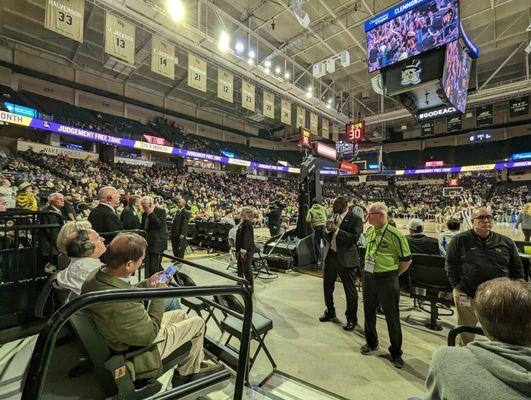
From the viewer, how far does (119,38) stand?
7895mm

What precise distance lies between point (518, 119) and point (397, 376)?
34878 millimetres

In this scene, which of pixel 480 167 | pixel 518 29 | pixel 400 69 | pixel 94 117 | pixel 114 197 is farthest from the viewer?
pixel 480 167

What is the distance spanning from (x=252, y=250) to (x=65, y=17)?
7.77 meters

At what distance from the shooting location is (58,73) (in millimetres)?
19453

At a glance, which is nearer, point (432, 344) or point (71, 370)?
point (71, 370)

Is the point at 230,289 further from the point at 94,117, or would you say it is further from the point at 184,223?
the point at 94,117

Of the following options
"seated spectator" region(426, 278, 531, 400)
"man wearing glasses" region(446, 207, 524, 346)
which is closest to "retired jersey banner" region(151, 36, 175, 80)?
"man wearing glasses" region(446, 207, 524, 346)

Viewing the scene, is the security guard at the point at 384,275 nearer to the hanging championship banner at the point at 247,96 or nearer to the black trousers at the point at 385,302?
the black trousers at the point at 385,302

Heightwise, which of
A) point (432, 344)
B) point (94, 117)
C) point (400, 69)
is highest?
point (94, 117)

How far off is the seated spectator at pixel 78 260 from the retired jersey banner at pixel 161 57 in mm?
8184

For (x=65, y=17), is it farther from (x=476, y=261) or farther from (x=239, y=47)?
(x=476, y=261)

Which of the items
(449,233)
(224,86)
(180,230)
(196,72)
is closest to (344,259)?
(449,233)

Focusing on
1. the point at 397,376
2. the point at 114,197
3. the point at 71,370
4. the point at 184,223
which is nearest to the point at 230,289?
the point at 71,370

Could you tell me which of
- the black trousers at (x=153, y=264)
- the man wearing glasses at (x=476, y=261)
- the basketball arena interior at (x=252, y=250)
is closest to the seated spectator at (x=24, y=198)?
the basketball arena interior at (x=252, y=250)
